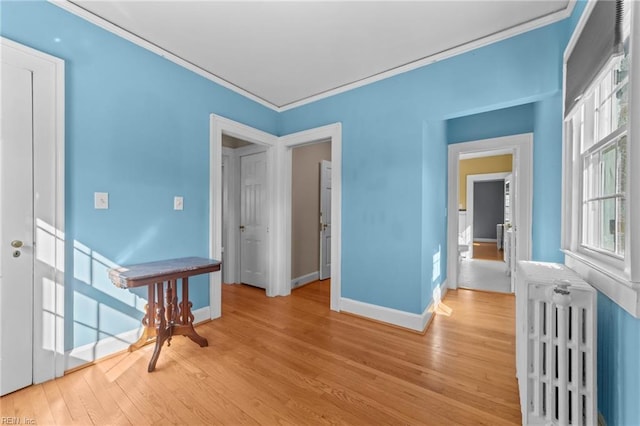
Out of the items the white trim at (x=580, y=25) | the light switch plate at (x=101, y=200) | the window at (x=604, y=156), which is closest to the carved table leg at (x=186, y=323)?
the light switch plate at (x=101, y=200)

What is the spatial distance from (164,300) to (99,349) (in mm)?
539

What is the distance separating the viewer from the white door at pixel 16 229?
1.63m

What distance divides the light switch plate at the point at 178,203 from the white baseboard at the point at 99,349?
1112 millimetres

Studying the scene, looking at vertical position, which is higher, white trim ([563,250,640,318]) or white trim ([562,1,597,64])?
white trim ([562,1,597,64])

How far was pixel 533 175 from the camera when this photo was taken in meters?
3.38

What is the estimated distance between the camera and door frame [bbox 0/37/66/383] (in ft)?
5.76

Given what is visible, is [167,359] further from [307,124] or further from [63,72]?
[307,124]

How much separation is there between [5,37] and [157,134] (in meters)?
0.98

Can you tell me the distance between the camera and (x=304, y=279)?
4.27 metres

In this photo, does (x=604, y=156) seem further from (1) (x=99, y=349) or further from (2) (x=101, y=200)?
(1) (x=99, y=349)

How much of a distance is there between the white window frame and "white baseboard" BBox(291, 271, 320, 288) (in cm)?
319

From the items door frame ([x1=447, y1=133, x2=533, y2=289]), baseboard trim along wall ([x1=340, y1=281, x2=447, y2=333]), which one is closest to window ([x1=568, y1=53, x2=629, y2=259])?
baseboard trim along wall ([x1=340, y1=281, x2=447, y2=333])

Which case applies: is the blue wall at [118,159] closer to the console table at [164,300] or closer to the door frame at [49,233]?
the door frame at [49,233]

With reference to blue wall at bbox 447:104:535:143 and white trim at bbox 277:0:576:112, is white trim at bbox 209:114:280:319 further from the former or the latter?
blue wall at bbox 447:104:535:143
